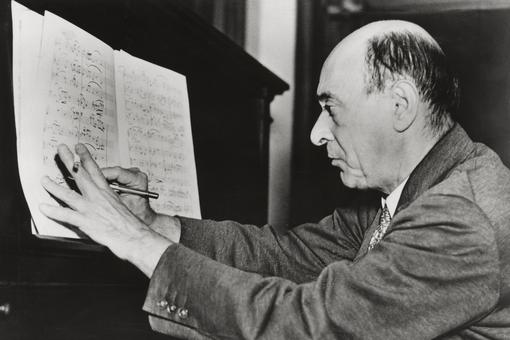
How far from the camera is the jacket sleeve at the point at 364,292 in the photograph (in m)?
1.12

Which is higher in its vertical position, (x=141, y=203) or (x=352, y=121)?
(x=352, y=121)

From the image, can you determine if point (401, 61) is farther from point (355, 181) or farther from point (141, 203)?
point (141, 203)

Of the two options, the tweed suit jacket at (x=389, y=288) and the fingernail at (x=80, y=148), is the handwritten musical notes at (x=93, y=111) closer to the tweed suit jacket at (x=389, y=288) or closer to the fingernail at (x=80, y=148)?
the fingernail at (x=80, y=148)

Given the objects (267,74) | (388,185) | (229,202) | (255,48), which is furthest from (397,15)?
(388,185)

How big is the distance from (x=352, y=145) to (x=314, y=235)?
1.17 ft

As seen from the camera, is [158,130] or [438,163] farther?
[158,130]

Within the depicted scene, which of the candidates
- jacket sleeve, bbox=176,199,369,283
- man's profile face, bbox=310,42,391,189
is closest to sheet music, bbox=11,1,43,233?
jacket sleeve, bbox=176,199,369,283

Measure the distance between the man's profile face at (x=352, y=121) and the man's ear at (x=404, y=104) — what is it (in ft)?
0.07

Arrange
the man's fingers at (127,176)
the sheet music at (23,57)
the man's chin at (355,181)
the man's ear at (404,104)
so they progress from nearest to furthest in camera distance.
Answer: the sheet music at (23,57)
the man's fingers at (127,176)
the man's ear at (404,104)
the man's chin at (355,181)

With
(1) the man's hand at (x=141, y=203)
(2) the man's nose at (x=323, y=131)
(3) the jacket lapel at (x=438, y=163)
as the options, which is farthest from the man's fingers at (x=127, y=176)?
(3) the jacket lapel at (x=438, y=163)

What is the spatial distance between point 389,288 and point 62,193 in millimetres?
589

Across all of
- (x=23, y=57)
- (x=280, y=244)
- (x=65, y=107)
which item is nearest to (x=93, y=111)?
(x=65, y=107)

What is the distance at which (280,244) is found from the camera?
1.70 m

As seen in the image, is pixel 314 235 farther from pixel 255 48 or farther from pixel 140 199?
pixel 255 48
